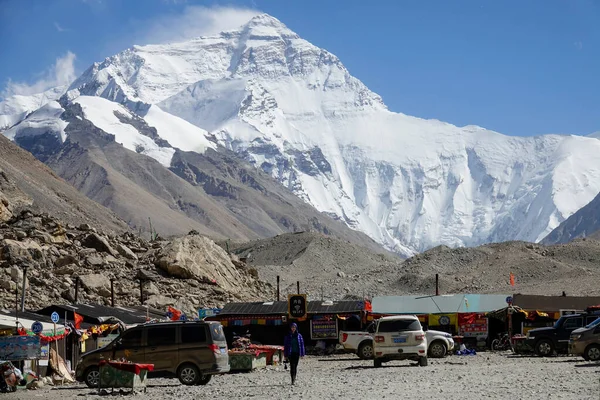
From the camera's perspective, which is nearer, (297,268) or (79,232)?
(79,232)

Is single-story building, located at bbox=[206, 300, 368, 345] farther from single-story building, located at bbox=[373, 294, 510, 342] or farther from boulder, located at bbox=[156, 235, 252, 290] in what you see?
boulder, located at bbox=[156, 235, 252, 290]

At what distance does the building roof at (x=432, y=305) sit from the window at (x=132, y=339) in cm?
2282

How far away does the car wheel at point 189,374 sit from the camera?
29.3 meters

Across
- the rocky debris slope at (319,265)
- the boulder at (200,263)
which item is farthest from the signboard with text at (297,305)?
the rocky debris slope at (319,265)

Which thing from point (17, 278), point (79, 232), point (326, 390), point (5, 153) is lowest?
point (326, 390)

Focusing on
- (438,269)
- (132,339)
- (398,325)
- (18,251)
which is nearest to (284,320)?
(398,325)

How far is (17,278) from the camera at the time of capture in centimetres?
6306

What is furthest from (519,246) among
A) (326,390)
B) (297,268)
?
(326,390)

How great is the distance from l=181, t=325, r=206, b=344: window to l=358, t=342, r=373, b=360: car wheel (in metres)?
12.2

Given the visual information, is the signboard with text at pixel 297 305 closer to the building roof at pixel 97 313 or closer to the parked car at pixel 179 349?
the building roof at pixel 97 313

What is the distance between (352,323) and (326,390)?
74.1 ft

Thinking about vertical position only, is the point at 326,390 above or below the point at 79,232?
below

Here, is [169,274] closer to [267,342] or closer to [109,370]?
[267,342]

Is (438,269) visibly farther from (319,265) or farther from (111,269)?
(111,269)
